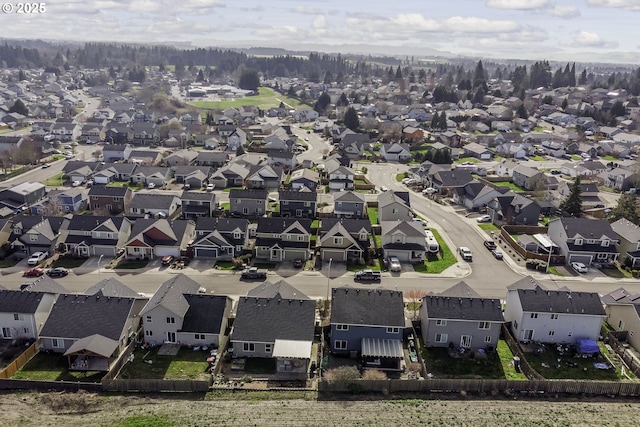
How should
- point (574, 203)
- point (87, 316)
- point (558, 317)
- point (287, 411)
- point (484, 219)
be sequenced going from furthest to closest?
1. point (574, 203)
2. point (484, 219)
3. point (558, 317)
4. point (87, 316)
5. point (287, 411)

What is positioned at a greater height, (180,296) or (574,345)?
(180,296)

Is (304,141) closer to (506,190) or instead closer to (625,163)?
(506,190)

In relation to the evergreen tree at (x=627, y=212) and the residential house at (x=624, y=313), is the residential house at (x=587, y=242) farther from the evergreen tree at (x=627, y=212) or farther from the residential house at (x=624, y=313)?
the residential house at (x=624, y=313)

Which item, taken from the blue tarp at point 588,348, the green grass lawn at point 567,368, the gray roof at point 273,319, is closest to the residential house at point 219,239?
the gray roof at point 273,319

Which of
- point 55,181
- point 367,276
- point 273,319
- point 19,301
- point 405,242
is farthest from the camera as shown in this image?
point 55,181

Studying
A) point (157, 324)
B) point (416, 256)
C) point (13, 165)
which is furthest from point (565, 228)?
point (13, 165)

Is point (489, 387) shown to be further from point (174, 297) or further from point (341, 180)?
point (341, 180)

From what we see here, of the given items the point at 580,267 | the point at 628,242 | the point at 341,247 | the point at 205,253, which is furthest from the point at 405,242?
the point at 628,242
